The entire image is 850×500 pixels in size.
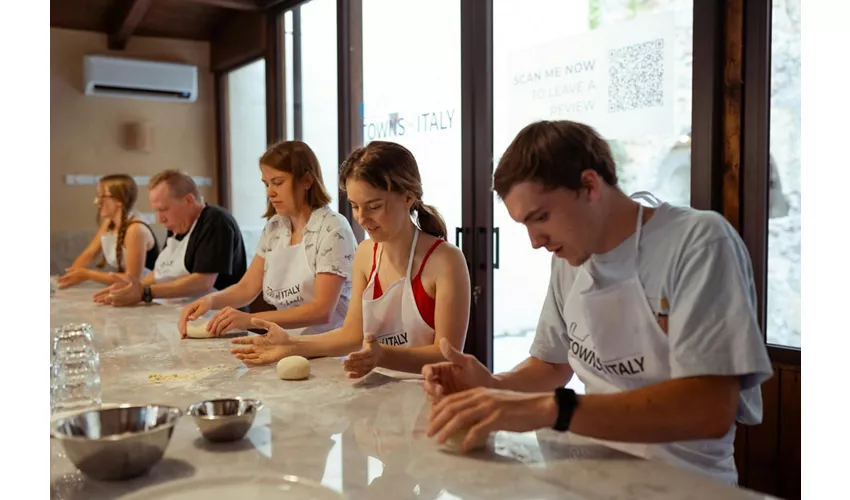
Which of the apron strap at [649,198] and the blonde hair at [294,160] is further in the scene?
the blonde hair at [294,160]

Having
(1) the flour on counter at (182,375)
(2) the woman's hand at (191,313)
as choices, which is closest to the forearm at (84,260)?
(2) the woman's hand at (191,313)

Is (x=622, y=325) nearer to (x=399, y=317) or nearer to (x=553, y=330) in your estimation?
(x=553, y=330)

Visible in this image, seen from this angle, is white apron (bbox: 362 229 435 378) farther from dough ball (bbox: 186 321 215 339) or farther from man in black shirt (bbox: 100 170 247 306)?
man in black shirt (bbox: 100 170 247 306)

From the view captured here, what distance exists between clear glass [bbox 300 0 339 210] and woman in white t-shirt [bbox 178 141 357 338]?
6.57 ft

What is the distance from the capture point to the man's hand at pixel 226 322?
219 cm

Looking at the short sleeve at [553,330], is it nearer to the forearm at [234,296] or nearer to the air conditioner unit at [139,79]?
the forearm at [234,296]

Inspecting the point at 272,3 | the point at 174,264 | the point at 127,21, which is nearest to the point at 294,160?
the point at 174,264

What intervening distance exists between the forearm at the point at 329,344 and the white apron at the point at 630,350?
0.73m

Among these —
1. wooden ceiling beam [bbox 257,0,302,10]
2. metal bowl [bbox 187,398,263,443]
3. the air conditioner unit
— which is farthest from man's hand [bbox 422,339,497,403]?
the air conditioner unit

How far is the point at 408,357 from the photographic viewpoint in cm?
173

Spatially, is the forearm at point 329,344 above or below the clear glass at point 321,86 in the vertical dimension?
below

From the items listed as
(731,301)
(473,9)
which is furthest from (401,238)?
(473,9)

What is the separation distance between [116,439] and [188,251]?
2.46 m
